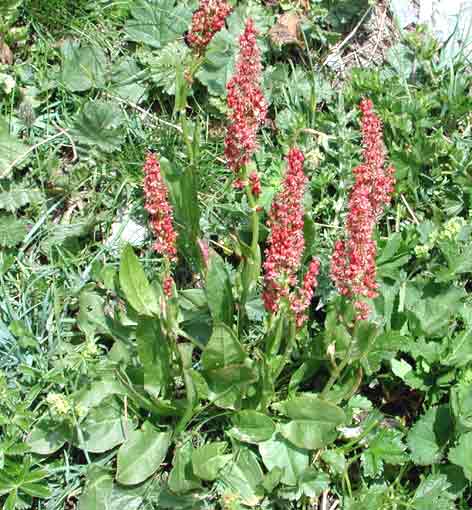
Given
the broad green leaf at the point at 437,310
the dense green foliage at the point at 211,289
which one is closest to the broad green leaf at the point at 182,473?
the dense green foliage at the point at 211,289

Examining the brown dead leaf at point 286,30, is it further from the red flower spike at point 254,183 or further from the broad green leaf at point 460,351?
the broad green leaf at point 460,351

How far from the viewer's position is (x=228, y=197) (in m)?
3.95

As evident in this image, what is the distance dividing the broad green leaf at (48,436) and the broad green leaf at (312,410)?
3.02 ft

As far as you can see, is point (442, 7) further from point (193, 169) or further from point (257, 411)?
point (257, 411)

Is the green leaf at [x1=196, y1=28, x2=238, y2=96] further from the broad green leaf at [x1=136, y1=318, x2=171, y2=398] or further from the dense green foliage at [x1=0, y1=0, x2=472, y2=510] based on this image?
the broad green leaf at [x1=136, y1=318, x2=171, y2=398]

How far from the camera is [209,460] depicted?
3.11 meters

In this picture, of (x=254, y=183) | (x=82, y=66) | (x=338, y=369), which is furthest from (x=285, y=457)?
(x=82, y=66)

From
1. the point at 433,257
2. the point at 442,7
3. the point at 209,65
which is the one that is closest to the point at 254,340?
the point at 433,257

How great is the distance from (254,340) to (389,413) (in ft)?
2.37

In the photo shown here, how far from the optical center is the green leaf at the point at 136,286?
3.22m

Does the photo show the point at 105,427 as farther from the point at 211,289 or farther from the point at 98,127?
the point at 98,127

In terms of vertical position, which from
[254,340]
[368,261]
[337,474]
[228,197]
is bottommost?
[337,474]

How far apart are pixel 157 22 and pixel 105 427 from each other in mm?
2301

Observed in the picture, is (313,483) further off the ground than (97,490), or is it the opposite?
(313,483)
